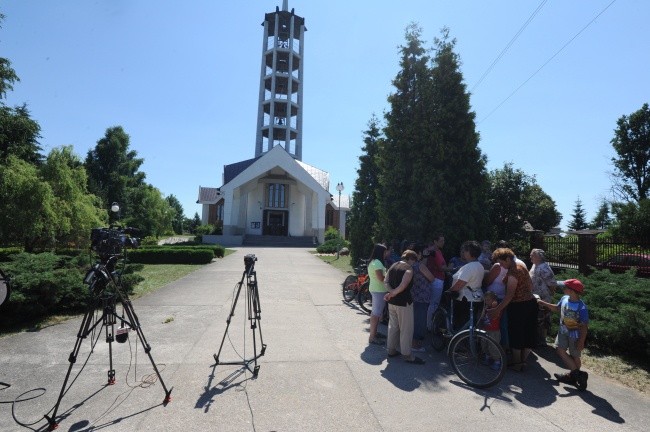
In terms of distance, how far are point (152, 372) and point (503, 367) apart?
4.49m

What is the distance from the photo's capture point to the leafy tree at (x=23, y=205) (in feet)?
48.6

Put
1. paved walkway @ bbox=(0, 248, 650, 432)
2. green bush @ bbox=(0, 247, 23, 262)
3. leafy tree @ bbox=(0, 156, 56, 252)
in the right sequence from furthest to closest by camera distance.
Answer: green bush @ bbox=(0, 247, 23, 262) < leafy tree @ bbox=(0, 156, 56, 252) < paved walkway @ bbox=(0, 248, 650, 432)

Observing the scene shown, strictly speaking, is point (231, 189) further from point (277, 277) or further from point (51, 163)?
point (277, 277)

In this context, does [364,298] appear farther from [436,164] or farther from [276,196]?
[276,196]

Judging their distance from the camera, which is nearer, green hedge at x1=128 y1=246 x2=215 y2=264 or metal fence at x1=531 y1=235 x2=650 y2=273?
metal fence at x1=531 y1=235 x2=650 y2=273

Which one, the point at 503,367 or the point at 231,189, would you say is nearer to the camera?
the point at 503,367

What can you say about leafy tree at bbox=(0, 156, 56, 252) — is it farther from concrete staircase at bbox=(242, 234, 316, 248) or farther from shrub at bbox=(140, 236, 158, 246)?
concrete staircase at bbox=(242, 234, 316, 248)

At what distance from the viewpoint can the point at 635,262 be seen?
34.0 ft

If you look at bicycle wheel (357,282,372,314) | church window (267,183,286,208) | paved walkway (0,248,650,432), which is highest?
church window (267,183,286,208)

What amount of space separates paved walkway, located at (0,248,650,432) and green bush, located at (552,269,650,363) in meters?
0.96

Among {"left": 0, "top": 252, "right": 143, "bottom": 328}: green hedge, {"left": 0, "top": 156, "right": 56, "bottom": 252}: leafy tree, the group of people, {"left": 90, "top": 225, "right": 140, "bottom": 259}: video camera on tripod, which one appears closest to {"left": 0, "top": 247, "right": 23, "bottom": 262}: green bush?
{"left": 0, "top": 156, "right": 56, "bottom": 252}: leafy tree

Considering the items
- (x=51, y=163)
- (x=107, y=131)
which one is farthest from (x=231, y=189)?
(x=51, y=163)

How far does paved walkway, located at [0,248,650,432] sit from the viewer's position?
11.8 ft

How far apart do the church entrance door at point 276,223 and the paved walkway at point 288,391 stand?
37.1 meters
